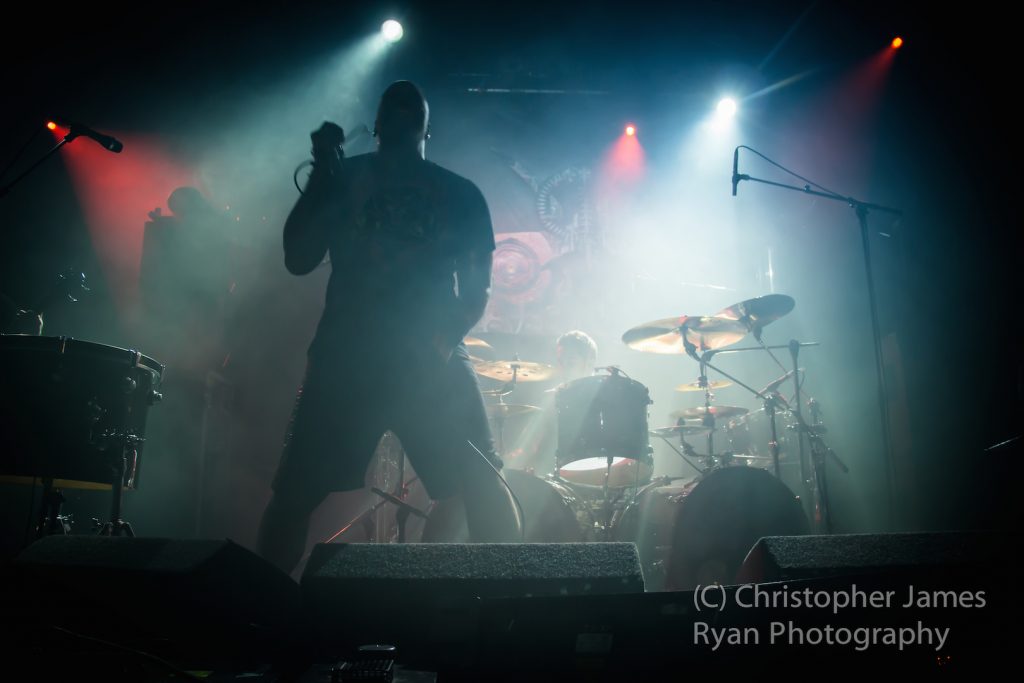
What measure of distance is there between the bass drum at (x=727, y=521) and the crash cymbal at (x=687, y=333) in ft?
6.94

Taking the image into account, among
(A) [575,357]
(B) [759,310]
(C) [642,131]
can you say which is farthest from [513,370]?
(C) [642,131]

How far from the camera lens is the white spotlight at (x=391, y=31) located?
820 cm

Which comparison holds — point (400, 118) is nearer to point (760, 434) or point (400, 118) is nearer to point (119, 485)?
point (119, 485)

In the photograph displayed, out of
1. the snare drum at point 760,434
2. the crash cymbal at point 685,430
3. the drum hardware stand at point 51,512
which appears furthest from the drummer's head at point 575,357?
the drum hardware stand at point 51,512

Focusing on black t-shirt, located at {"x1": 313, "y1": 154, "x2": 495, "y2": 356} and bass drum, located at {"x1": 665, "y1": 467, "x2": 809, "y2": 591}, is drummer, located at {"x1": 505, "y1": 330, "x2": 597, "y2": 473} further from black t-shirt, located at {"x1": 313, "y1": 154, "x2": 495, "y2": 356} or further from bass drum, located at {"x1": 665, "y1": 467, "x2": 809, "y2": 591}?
black t-shirt, located at {"x1": 313, "y1": 154, "x2": 495, "y2": 356}

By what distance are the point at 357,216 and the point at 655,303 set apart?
765 centimetres

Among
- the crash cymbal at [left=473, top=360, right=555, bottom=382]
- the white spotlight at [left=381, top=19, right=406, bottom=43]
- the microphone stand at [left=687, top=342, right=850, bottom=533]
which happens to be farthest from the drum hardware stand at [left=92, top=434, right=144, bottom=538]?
the white spotlight at [left=381, top=19, right=406, bottom=43]

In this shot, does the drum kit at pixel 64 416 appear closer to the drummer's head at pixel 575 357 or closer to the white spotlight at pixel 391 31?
the drummer's head at pixel 575 357

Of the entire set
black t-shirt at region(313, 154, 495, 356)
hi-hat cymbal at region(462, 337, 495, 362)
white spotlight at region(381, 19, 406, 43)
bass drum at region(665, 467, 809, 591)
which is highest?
white spotlight at region(381, 19, 406, 43)

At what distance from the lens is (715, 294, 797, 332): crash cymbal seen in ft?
18.2

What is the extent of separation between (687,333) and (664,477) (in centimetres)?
156

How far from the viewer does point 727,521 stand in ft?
13.3

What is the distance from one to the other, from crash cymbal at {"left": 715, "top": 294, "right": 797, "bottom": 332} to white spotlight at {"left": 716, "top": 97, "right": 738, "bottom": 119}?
4826mm

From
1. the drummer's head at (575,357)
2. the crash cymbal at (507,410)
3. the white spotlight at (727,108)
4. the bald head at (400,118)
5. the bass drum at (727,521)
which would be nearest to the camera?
the bald head at (400,118)
